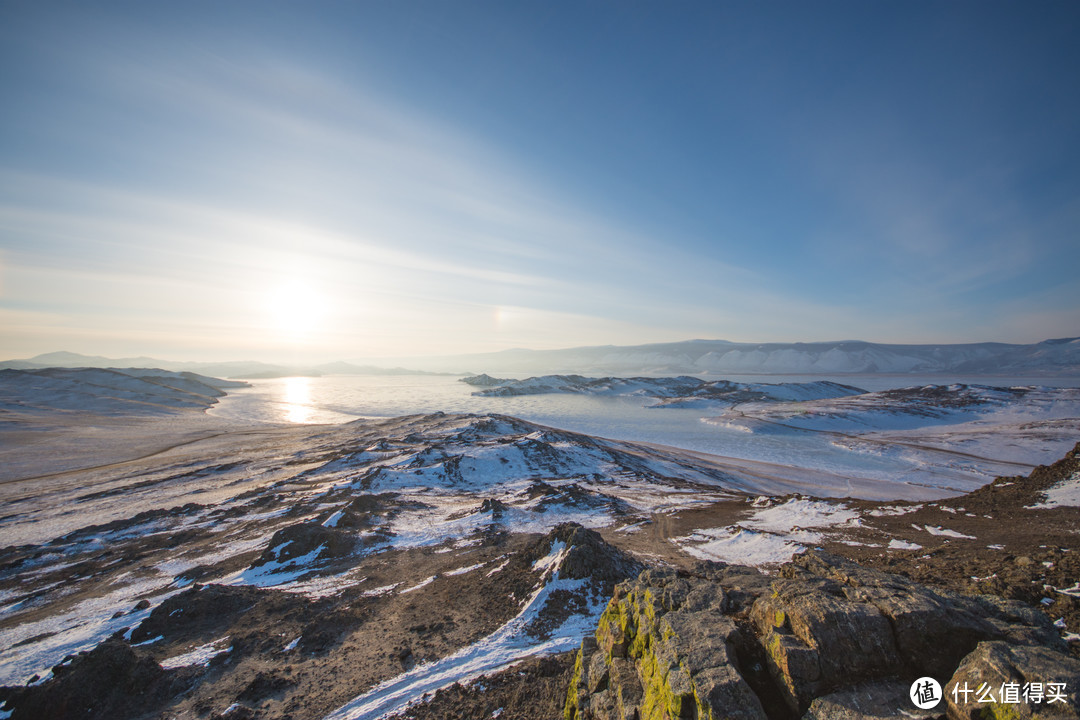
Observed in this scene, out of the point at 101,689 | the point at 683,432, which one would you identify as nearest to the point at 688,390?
the point at 683,432

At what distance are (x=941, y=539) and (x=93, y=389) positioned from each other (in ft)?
386

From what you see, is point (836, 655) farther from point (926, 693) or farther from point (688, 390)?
point (688, 390)

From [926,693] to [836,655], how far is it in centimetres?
82

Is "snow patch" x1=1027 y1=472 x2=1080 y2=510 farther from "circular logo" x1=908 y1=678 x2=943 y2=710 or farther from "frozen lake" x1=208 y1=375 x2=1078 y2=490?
"circular logo" x1=908 y1=678 x2=943 y2=710

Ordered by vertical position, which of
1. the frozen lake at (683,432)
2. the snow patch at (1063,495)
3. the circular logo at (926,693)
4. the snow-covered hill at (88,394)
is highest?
the circular logo at (926,693)

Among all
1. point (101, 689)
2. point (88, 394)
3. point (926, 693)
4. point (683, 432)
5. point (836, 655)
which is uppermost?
point (836, 655)

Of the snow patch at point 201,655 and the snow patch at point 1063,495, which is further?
the snow patch at point 1063,495

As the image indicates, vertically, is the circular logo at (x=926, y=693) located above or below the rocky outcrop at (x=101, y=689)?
above

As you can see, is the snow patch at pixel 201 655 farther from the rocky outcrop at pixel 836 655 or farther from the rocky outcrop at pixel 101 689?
the rocky outcrop at pixel 836 655

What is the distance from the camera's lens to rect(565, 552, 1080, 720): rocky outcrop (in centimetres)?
412

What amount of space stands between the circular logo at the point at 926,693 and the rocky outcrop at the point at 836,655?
0.05m

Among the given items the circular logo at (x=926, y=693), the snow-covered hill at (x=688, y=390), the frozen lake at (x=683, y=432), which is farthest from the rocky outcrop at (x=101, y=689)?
the snow-covered hill at (x=688, y=390)

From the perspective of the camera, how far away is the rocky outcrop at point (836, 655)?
4.12 meters

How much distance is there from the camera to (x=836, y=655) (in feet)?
15.3
